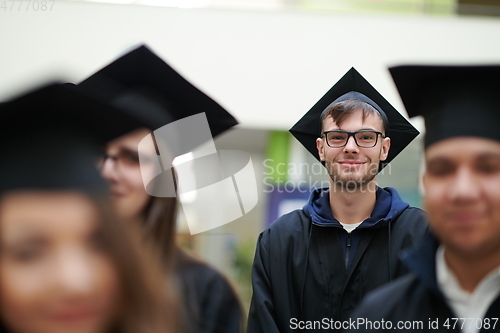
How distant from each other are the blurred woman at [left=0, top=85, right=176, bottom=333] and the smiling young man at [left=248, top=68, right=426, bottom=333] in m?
0.63

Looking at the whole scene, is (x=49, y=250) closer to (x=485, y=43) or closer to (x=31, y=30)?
(x=31, y=30)

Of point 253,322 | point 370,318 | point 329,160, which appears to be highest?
point 329,160

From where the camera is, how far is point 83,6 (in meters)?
1.62

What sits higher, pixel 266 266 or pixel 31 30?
pixel 31 30

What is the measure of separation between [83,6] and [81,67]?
208 mm

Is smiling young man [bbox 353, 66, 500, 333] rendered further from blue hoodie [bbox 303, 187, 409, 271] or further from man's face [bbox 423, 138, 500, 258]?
blue hoodie [bbox 303, 187, 409, 271]

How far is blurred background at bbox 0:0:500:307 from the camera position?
4.79 feet

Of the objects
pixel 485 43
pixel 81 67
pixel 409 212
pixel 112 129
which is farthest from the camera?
pixel 81 67

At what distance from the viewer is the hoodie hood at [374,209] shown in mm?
1315

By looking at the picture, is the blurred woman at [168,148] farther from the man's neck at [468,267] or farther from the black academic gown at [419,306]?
the man's neck at [468,267]

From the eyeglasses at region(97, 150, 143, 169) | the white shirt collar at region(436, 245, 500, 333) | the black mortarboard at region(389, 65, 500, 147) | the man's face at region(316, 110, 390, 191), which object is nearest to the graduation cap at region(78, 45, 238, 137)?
the eyeglasses at region(97, 150, 143, 169)

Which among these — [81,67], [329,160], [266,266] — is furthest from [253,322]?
[81,67]

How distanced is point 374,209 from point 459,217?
1.28ft

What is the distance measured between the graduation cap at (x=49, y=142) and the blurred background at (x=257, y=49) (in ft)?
2.08
